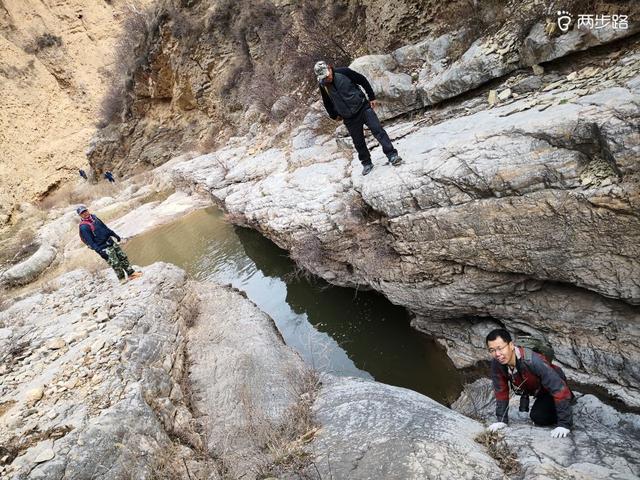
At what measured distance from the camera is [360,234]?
8.04m

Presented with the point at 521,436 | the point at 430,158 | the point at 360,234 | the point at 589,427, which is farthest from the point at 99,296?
the point at 589,427

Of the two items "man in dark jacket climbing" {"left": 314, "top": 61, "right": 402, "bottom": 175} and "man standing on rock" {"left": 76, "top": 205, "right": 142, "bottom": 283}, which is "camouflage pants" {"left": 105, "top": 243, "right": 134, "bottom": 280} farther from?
"man in dark jacket climbing" {"left": 314, "top": 61, "right": 402, "bottom": 175}

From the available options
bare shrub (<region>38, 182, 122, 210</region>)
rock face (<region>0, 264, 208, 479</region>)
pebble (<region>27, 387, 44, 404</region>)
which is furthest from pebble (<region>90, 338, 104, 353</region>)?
bare shrub (<region>38, 182, 122, 210</region>)

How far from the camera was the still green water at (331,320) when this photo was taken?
7.53 metres

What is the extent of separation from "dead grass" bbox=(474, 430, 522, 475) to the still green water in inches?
89.8

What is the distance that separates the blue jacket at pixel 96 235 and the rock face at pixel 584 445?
373 inches

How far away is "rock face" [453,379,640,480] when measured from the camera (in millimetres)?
3676

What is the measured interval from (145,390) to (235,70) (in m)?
24.0

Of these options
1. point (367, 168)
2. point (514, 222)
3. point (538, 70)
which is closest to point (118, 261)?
point (367, 168)

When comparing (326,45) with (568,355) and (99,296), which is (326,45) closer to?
(99,296)

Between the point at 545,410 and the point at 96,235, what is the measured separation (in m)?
9.94

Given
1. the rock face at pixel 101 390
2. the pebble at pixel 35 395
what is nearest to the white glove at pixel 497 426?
the rock face at pixel 101 390

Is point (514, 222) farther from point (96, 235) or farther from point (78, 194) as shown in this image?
point (78, 194)

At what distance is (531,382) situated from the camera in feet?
14.0
